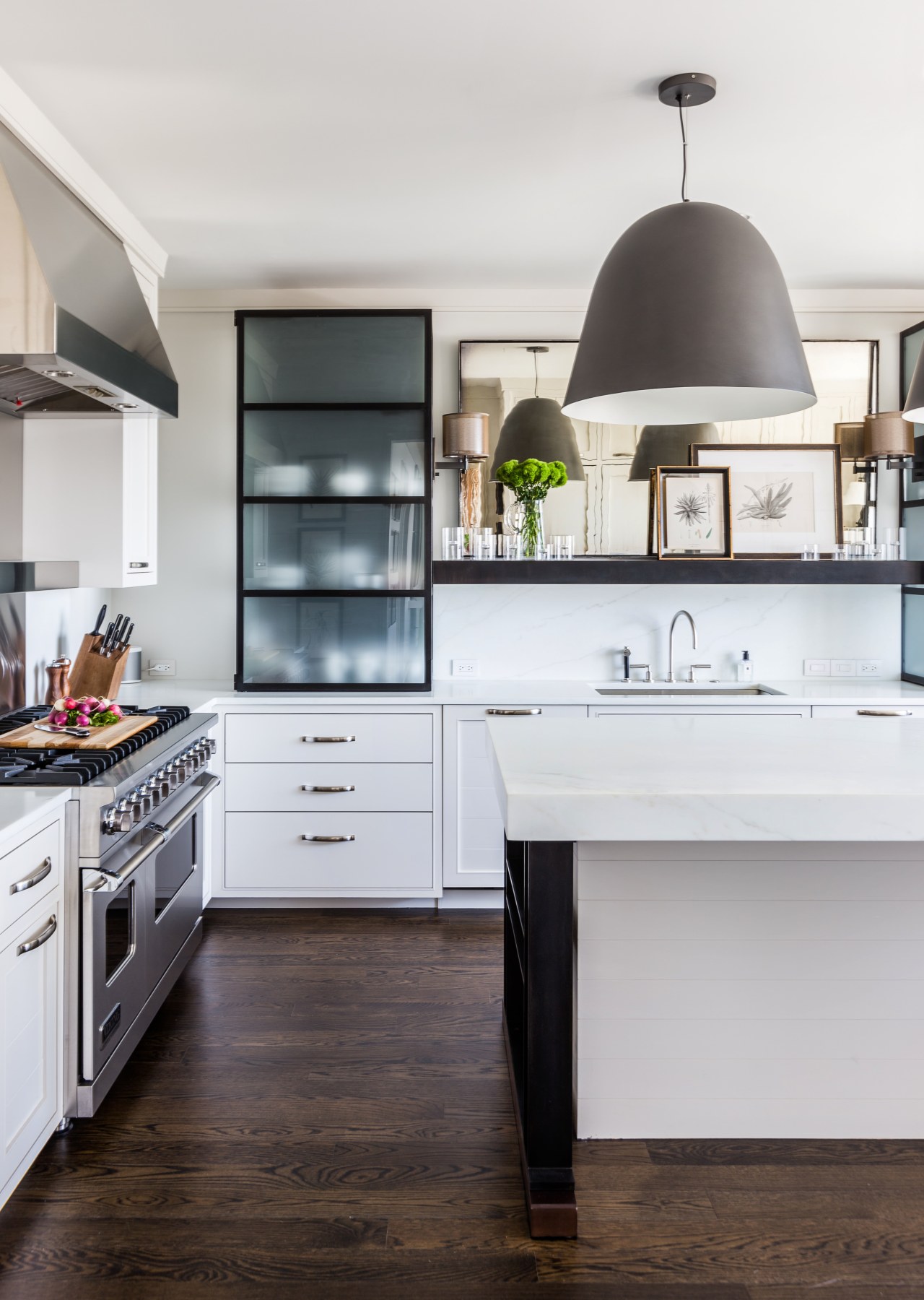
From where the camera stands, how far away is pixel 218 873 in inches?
150

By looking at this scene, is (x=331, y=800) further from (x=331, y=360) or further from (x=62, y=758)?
(x=331, y=360)

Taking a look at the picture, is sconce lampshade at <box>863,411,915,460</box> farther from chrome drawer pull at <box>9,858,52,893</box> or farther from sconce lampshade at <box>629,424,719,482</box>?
chrome drawer pull at <box>9,858,52,893</box>

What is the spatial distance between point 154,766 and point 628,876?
1.36 meters

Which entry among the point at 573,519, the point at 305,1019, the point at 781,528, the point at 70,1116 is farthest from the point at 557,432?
the point at 70,1116

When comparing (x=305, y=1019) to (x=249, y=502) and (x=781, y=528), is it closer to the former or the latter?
(x=249, y=502)

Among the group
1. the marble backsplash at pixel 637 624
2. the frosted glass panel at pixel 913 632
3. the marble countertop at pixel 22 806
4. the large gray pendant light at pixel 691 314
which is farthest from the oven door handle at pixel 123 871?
the frosted glass panel at pixel 913 632

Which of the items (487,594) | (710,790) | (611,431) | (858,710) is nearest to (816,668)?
(858,710)

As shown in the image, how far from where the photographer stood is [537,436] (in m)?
4.22

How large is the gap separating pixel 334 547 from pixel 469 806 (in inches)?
48.3

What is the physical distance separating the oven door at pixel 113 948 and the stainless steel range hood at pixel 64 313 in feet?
4.12

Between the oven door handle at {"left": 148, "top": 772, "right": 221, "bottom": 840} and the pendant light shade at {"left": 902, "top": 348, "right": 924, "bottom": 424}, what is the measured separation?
7.27ft

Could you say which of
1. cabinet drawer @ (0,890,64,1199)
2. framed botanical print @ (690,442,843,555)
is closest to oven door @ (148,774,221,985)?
cabinet drawer @ (0,890,64,1199)

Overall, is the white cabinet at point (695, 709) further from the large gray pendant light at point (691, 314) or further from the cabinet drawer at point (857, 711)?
the large gray pendant light at point (691, 314)

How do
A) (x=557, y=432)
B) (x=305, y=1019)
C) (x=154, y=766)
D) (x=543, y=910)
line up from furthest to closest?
(x=557, y=432)
(x=305, y=1019)
(x=154, y=766)
(x=543, y=910)
